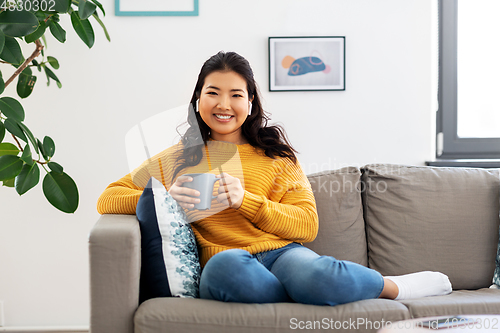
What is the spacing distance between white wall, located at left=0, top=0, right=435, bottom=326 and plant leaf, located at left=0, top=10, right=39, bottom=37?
0.66m

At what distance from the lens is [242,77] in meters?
1.43

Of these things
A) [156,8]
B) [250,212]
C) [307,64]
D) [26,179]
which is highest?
[156,8]

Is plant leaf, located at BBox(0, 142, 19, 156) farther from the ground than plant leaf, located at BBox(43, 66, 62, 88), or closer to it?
closer to it

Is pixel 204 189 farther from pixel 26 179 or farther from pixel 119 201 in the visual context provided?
pixel 26 179

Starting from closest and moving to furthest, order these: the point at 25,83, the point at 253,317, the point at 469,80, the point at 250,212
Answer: the point at 253,317, the point at 250,212, the point at 25,83, the point at 469,80

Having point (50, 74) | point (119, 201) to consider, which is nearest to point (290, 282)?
point (119, 201)

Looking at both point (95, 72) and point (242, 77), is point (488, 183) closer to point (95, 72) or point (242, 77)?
point (242, 77)

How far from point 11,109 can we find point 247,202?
86 cm

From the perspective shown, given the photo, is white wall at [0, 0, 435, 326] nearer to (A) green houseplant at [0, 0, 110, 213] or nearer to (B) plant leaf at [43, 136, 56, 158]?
(A) green houseplant at [0, 0, 110, 213]

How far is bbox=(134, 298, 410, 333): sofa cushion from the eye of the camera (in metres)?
1.01

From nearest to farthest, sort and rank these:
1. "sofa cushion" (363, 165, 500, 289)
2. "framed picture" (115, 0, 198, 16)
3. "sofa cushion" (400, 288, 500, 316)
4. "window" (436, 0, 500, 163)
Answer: "sofa cushion" (400, 288, 500, 316) < "sofa cushion" (363, 165, 500, 289) < "framed picture" (115, 0, 198, 16) < "window" (436, 0, 500, 163)

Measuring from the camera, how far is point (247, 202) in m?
1.23

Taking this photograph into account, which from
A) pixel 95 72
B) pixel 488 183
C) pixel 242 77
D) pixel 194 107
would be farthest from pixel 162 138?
pixel 488 183

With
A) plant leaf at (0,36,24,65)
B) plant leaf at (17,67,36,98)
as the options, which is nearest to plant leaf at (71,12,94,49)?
plant leaf at (0,36,24,65)
